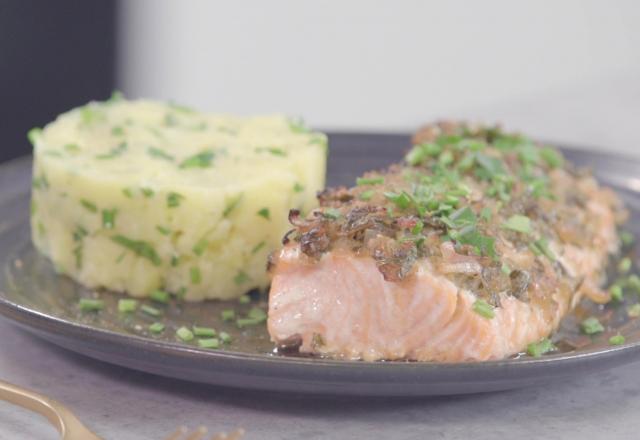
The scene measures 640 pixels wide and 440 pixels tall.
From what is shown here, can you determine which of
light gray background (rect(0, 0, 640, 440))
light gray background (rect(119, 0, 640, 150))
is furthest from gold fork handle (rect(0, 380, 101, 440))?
light gray background (rect(119, 0, 640, 150))

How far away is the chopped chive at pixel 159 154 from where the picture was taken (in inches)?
180

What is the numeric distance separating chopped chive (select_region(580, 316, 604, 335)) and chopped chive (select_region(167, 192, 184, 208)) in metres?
1.63

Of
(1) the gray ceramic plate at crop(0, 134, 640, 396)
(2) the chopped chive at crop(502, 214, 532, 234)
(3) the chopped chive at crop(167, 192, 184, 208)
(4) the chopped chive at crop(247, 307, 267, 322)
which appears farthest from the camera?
(3) the chopped chive at crop(167, 192, 184, 208)

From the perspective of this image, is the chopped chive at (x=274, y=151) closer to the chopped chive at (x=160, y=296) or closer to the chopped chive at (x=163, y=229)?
the chopped chive at (x=163, y=229)

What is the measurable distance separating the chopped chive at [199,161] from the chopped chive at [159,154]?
0.08 m

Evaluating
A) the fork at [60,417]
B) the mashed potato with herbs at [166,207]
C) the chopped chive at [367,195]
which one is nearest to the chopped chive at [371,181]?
the chopped chive at [367,195]

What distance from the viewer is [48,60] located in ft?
30.0

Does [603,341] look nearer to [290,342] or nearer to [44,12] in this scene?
[290,342]

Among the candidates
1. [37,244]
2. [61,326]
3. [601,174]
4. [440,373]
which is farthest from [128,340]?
[601,174]

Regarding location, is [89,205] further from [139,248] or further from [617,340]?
[617,340]

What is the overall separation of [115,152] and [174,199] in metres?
0.50

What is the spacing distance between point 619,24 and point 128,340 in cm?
990

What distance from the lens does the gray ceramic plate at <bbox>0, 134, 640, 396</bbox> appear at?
10.5 ft

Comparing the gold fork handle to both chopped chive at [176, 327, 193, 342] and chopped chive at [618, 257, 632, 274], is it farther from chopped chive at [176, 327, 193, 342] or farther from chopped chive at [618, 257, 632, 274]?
chopped chive at [618, 257, 632, 274]
